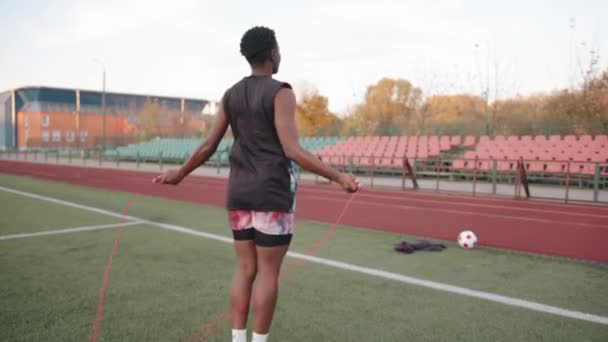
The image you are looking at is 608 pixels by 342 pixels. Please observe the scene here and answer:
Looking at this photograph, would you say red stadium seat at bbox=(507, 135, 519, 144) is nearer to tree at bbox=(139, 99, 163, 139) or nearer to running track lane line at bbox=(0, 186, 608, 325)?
running track lane line at bbox=(0, 186, 608, 325)

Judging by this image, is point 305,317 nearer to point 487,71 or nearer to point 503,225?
point 503,225

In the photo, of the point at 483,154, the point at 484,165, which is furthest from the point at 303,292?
the point at 483,154

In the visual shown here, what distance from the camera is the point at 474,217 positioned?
625cm

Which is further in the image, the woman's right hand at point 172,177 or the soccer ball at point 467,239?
the soccer ball at point 467,239

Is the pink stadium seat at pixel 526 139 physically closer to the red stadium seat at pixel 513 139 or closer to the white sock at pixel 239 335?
the red stadium seat at pixel 513 139

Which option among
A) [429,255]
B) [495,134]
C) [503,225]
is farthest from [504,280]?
[495,134]

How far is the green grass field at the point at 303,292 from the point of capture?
311 cm

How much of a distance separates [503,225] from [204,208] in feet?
19.9

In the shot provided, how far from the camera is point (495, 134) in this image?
14.9 meters

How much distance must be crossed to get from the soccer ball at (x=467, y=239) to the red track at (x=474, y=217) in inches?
10.1

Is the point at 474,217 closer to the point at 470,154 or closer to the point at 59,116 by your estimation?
the point at 470,154

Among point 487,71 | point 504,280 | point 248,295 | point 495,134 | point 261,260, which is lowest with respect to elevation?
point 504,280

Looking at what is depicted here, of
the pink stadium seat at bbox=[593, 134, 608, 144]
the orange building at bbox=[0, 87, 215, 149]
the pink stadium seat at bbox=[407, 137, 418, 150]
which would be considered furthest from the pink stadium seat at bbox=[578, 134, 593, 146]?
the orange building at bbox=[0, 87, 215, 149]

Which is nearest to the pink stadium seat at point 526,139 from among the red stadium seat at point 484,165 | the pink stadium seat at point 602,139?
the red stadium seat at point 484,165
